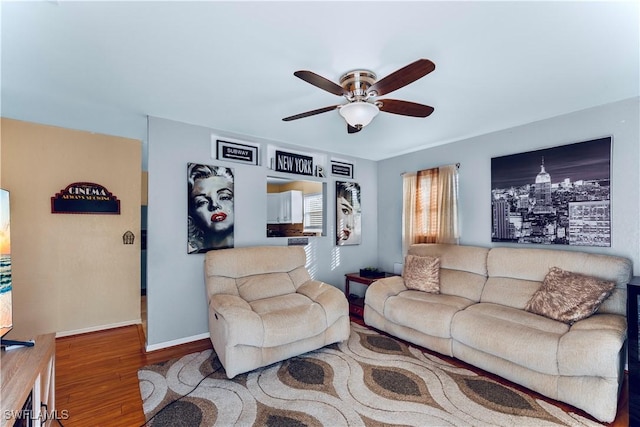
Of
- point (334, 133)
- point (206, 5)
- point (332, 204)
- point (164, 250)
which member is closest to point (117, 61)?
point (206, 5)

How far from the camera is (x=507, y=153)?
3287mm

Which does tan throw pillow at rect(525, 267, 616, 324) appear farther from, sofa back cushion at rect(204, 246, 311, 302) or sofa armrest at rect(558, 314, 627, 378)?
sofa back cushion at rect(204, 246, 311, 302)

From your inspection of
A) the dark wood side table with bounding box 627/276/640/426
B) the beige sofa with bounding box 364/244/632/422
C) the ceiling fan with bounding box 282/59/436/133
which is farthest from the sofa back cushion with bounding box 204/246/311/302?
the dark wood side table with bounding box 627/276/640/426

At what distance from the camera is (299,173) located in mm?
3953

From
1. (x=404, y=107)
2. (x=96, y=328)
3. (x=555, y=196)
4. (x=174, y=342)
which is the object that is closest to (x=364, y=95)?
(x=404, y=107)

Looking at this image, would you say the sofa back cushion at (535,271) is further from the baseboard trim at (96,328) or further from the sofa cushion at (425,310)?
the baseboard trim at (96,328)

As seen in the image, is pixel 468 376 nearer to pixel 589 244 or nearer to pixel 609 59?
pixel 589 244

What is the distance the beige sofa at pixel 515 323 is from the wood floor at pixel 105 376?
0.64 ft

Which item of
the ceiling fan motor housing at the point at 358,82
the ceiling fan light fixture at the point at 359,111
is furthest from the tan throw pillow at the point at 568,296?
the ceiling fan motor housing at the point at 358,82

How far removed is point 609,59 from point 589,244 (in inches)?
64.7

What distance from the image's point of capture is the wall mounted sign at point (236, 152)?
3341mm

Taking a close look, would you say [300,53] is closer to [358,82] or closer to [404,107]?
[358,82]

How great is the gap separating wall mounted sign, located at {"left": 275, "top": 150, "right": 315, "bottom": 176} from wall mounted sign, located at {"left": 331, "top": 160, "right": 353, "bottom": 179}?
1.28 ft

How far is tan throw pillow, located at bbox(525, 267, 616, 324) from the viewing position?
88.3 inches
